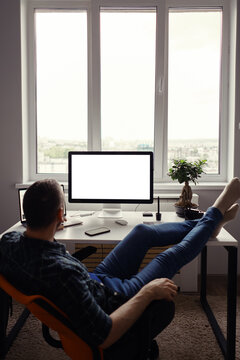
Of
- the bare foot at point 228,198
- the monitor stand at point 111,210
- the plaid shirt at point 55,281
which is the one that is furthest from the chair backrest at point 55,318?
the monitor stand at point 111,210

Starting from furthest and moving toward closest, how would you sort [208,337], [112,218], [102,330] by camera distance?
1. [112,218]
2. [208,337]
3. [102,330]

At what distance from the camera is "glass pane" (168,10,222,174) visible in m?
3.02

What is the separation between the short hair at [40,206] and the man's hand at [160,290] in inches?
17.9

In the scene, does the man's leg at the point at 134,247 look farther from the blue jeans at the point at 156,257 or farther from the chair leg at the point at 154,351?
the chair leg at the point at 154,351

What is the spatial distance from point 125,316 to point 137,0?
273 cm

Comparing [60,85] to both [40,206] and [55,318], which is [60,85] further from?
[55,318]

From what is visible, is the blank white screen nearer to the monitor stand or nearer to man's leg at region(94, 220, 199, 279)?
the monitor stand

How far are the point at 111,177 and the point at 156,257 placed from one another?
0.91 meters

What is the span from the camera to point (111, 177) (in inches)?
92.9

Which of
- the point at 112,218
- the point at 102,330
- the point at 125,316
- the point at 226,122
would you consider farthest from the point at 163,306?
the point at 226,122

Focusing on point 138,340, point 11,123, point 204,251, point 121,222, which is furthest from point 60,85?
point 138,340

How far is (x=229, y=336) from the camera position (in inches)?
68.6

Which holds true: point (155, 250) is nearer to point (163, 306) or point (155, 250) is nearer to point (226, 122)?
point (226, 122)

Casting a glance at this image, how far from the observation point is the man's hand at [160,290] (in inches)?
48.3
